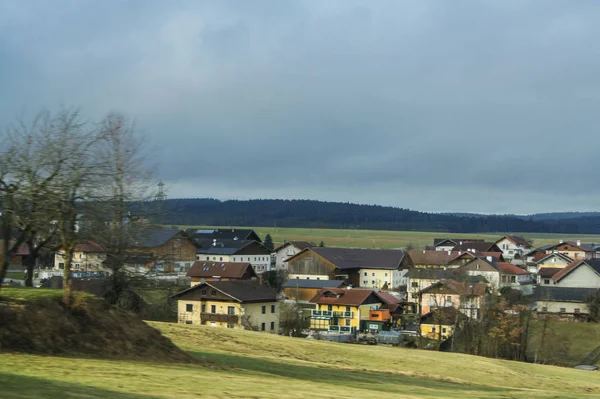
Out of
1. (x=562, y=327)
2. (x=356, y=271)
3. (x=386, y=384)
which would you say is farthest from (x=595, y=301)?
(x=386, y=384)

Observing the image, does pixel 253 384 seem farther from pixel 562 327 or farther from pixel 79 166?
pixel 562 327

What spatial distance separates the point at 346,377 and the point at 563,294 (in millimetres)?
60460

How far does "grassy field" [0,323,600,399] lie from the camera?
14.7 meters

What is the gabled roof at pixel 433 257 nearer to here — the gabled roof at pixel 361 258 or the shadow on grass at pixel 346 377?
the gabled roof at pixel 361 258

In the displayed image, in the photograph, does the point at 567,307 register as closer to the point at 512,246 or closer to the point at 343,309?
the point at 343,309

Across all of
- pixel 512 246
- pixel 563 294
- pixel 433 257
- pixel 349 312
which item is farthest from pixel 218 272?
pixel 512 246

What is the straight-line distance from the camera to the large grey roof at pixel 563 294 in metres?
74.3

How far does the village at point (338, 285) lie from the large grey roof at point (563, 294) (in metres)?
0.12

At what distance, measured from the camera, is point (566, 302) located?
7462cm

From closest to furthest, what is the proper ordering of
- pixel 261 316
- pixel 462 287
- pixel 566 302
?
pixel 261 316
pixel 462 287
pixel 566 302

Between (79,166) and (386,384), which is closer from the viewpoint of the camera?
(79,166)

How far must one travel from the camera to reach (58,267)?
89.6 metres

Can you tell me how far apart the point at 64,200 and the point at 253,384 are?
843cm

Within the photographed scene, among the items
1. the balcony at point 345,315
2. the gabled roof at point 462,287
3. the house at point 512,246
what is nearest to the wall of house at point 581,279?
the gabled roof at point 462,287
